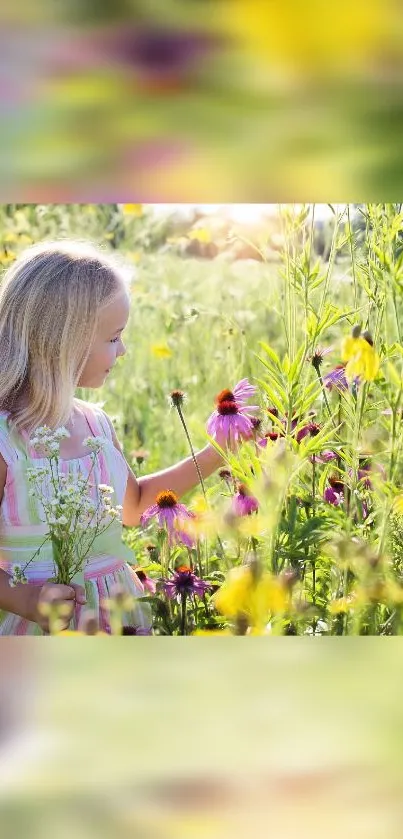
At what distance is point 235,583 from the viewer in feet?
1.53

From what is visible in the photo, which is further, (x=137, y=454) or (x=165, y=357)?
(x=165, y=357)

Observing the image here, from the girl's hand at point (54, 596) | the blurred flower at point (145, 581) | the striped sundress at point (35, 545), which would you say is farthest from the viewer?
the blurred flower at point (145, 581)

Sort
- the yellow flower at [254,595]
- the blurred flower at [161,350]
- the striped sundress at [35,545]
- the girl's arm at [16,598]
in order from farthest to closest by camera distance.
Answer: the blurred flower at [161,350]
the striped sundress at [35,545]
the girl's arm at [16,598]
the yellow flower at [254,595]

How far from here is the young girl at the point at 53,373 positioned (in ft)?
3.11

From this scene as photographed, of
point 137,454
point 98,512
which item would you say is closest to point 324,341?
point 137,454

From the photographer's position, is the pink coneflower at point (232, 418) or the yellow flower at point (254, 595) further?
the pink coneflower at point (232, 418)

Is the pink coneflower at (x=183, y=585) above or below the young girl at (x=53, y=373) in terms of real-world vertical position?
below

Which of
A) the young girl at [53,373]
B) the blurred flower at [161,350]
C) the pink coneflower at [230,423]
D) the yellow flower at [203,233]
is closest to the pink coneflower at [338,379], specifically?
the pink coneflower at [230,423]

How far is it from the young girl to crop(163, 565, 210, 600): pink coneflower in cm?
12

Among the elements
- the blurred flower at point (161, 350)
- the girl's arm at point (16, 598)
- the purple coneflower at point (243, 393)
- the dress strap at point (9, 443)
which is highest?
the blurred flower at point (161, 350)
